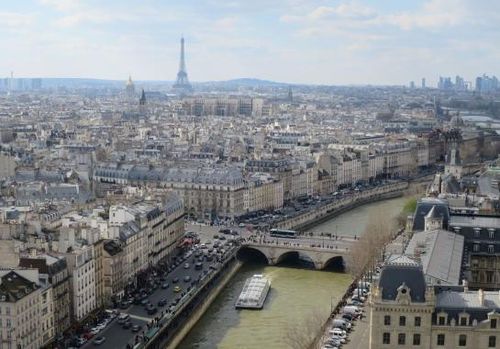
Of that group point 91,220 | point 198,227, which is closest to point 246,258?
point 198,227

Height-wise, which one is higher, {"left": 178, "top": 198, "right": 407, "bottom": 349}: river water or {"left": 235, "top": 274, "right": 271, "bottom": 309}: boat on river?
{"left": 235, "top": 274, "right": 271, "bottom": 309}: boat on river

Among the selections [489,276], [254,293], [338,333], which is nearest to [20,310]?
[338,333]

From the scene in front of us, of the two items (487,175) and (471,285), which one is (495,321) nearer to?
(471,285)

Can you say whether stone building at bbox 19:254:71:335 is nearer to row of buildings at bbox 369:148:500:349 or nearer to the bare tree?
the bare tree

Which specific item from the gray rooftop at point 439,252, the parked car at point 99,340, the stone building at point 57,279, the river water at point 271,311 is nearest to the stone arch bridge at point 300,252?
the river water at point 271,311

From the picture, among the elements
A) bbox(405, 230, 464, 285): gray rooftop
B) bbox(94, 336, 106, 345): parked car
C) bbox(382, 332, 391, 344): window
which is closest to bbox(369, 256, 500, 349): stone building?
bbox(382, 332, 391, 344): window

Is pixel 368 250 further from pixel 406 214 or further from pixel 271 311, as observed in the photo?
pixel 406 214
